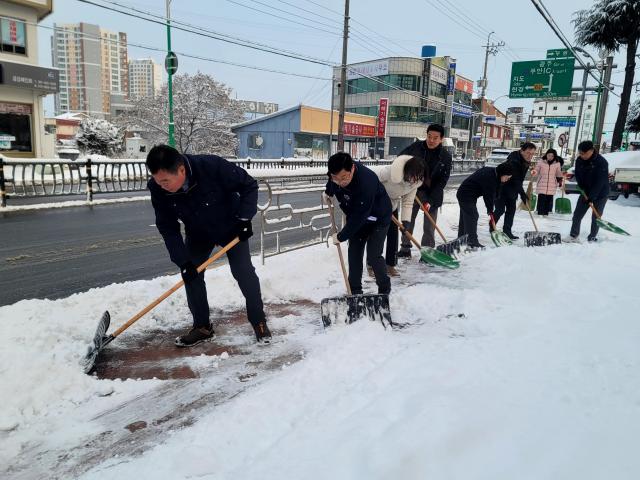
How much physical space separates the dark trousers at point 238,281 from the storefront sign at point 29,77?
19.4m

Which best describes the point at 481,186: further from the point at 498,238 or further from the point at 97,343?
the point at 97,343

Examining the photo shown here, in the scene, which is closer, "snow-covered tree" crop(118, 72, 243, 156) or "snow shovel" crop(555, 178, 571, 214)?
"snow shovel" crop(555, 178, 571, 214)

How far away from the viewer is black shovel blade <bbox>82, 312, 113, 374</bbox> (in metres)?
2.93

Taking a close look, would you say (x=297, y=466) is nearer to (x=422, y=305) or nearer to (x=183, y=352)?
(x=183, y=352)

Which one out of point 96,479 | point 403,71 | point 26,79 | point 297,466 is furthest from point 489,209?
point 403,71

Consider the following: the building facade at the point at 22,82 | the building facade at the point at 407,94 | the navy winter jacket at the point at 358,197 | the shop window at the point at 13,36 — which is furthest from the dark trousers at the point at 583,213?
the building facade at the point at 407,94

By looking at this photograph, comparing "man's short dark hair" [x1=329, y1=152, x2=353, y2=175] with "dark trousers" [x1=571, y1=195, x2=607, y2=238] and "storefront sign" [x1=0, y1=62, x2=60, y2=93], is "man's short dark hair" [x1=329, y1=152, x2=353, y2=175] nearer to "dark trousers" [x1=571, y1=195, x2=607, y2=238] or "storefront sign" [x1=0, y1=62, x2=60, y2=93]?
"dark trousers" [x1=571, y1=195, x2=607, y2=238]

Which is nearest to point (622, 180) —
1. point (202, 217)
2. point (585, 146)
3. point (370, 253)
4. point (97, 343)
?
point (585, 146)

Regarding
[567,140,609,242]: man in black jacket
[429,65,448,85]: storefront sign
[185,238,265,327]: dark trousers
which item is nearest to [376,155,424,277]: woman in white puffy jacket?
[185,238,265,327]: dark trousers

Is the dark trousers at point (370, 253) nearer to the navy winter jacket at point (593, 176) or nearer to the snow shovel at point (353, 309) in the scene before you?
the snow shovel at point (353, 309)

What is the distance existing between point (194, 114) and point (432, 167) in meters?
22.5

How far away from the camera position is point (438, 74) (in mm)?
46219

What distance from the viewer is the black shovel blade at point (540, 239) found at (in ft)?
22.8

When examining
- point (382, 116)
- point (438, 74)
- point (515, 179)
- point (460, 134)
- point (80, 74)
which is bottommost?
point (515, 179)
